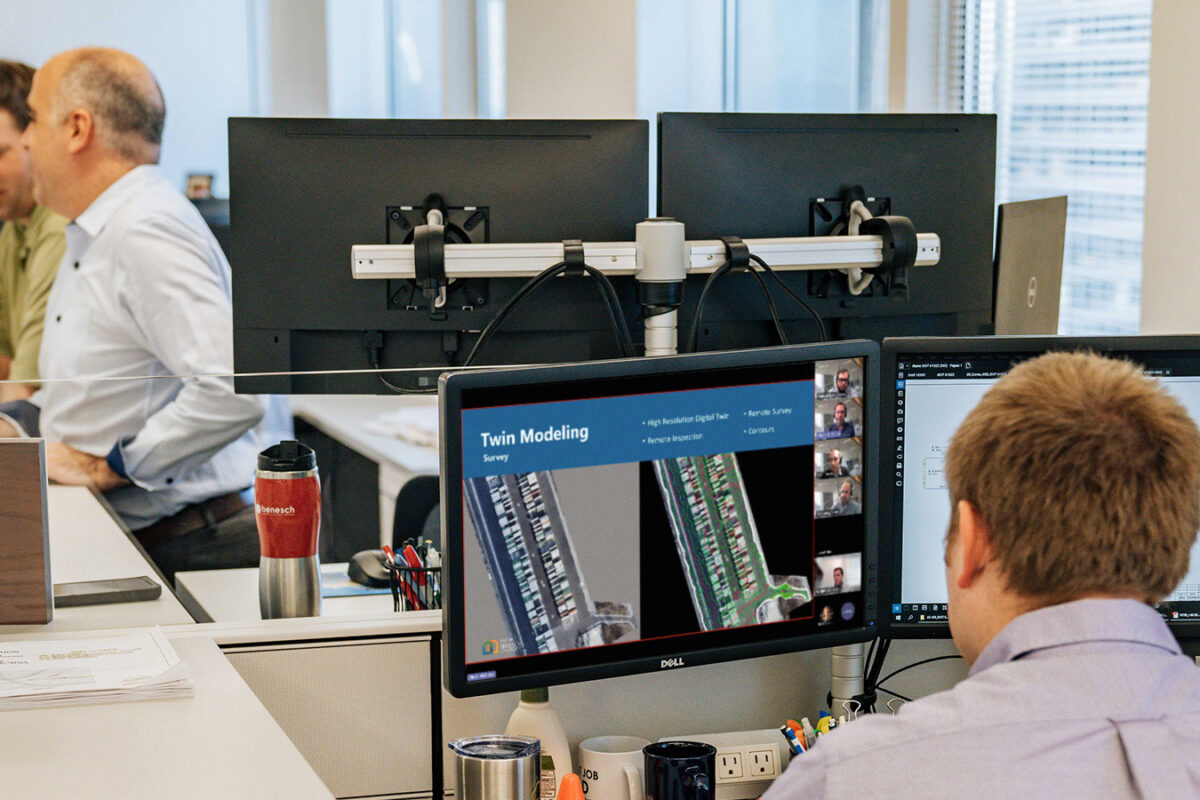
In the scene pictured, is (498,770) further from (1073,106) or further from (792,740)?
(1073,106)

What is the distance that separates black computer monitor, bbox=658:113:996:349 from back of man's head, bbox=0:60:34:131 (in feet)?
8.11

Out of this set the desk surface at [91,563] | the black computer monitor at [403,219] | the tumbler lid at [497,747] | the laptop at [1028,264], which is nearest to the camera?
the tumbler lid at [497,747]

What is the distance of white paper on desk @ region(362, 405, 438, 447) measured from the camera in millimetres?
1532

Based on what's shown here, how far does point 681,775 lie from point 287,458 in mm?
550

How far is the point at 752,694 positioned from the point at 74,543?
0.92 m

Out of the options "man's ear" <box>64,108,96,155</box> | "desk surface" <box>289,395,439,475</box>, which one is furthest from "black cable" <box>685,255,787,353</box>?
"man's ear" <box>64,108,96,155</box>

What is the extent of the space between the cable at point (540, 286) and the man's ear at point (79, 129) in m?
2.10

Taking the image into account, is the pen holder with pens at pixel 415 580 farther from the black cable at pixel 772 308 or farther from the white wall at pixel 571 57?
the white wall at pixel 571 57

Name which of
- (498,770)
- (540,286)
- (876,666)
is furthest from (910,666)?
(540,286)

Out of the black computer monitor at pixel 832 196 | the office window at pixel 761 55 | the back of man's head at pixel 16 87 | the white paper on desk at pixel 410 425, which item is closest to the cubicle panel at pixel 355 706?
the white paper on desk at pixel 410 425

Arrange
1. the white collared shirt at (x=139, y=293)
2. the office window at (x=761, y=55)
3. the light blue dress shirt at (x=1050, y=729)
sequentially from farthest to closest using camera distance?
1. the office window at (x=761, y=55)
2. the white collared shirt at (x=139, y=293)
3. the light blue dress shirt at (x=1050, y=729)

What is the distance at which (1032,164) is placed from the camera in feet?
11.8

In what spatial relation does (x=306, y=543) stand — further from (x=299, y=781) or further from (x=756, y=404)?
(x=756, y=404)

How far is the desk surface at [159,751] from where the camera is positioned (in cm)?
100
